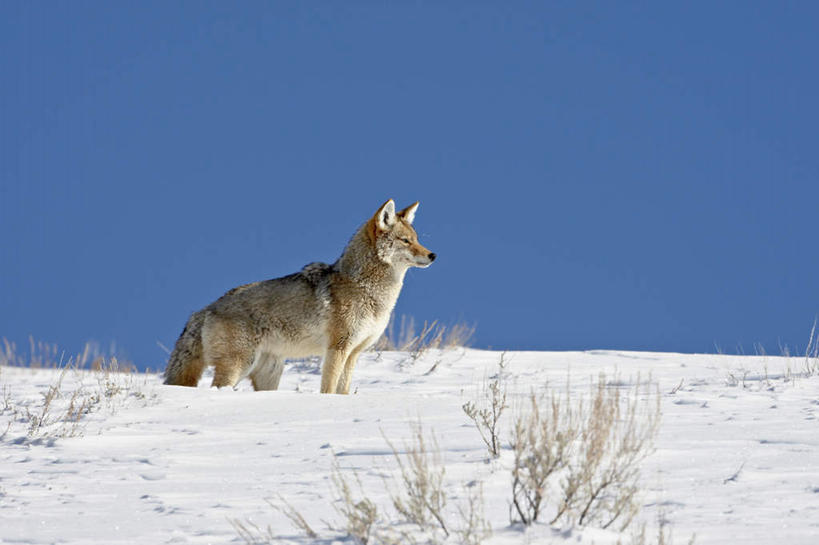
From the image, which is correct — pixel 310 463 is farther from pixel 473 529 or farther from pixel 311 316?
pixel 311 316

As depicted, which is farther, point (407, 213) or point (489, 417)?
point (407, 213)

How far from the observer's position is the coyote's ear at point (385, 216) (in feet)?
34.0

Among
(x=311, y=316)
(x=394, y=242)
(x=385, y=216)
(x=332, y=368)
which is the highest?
(x=385, y=216)

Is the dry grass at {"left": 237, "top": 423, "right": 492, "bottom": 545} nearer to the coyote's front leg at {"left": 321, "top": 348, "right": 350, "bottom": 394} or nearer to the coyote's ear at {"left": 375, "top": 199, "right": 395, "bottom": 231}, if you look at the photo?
the coyote's front leg at {"left": 321, "top": 348, "right": 350, "bottom": 394}

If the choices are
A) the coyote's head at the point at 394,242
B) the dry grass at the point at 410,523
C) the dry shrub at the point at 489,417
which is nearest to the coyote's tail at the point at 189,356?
the coyote's head at the point at 394,242

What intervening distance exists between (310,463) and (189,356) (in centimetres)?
431

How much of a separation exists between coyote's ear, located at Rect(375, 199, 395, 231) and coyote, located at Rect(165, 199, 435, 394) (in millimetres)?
11

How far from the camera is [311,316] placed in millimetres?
10086

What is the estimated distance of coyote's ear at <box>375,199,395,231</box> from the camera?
10.4 m

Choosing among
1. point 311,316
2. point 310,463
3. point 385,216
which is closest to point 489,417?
point 310,463

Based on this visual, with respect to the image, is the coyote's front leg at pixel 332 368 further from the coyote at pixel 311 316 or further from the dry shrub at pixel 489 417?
the dry shrub at pixel 489 417

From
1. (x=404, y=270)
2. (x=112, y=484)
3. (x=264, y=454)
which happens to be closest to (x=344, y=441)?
(x=264, y=454)

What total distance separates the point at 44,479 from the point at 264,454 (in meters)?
1.52

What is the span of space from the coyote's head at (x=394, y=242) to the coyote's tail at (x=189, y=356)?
2139 mm
